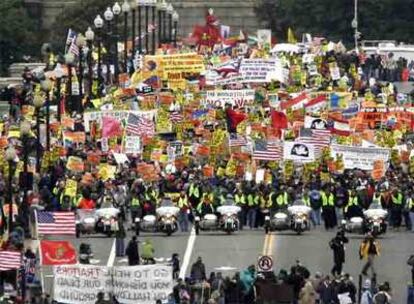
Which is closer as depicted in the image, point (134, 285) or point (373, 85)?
point (134, 285)

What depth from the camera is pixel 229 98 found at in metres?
82.1

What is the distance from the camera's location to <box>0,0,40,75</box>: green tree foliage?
118500mm

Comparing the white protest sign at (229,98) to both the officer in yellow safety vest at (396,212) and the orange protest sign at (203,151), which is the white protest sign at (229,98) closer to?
the orange protest sign at (203,151)

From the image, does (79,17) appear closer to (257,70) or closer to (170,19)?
(170,19)

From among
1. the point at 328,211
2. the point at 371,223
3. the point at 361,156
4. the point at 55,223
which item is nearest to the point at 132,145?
the point at 361,156

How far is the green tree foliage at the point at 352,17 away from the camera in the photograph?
120625 mm

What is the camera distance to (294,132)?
70.9 metres

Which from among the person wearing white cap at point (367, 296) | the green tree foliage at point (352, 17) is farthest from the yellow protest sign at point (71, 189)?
the green tree foliage at point (352, 17)

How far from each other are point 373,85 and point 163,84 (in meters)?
6.65

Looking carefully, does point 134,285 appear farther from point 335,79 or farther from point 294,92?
point 335,79

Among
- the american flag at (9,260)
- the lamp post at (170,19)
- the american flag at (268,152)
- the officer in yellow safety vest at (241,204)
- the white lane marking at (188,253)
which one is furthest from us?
the lamp post at (170,19)

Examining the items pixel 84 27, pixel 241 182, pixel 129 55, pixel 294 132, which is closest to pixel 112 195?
pixel 241 182

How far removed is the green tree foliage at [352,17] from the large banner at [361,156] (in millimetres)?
53401

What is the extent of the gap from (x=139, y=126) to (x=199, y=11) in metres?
68.0
